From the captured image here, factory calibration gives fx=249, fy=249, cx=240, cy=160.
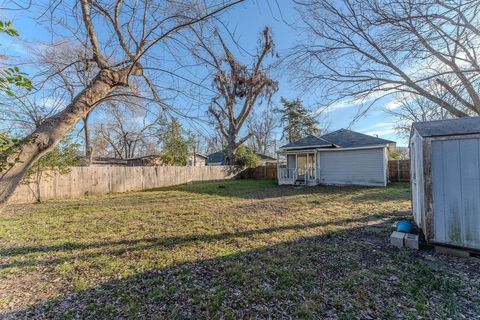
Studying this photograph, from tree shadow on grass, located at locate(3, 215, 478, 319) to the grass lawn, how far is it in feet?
0.04

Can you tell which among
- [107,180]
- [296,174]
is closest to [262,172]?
[296,174]

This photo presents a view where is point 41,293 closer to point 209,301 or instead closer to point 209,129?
point 209,301

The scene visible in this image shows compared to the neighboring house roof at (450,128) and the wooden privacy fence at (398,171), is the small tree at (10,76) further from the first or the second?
the wooden privacy fence at (398,171)

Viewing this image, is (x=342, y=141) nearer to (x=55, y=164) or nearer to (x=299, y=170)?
(x=299, y=170)

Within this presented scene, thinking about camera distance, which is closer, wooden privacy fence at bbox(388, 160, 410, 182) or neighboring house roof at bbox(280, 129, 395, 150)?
neighboring house roof at bbox(280, 129, 395, 150)

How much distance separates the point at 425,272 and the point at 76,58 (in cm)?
482

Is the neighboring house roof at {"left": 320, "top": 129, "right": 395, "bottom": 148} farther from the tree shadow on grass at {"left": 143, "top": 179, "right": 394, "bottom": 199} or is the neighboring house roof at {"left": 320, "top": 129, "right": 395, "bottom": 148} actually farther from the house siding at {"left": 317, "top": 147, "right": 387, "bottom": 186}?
the tree shadow on grass at {"left": 143, "top": 179, "right": 394, "bottom": 199}

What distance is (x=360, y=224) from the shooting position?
539cm

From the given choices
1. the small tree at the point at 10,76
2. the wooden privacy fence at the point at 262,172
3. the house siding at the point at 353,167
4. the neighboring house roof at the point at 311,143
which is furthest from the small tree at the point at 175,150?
the small tree at the point at 10,76

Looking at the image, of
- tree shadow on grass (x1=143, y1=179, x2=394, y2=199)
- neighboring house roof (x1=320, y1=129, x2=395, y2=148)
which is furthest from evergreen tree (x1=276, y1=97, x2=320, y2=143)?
tree shadow on grass (x1=143, y1=179, x2=394, y2=199)

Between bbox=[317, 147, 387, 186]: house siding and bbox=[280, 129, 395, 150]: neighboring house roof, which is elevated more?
bbox=[280, 129, 395, 150]: neighboring house roof

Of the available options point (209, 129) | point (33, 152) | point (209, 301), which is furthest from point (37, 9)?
point (209, 301)

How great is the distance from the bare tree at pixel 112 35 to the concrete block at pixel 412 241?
4.18 meters

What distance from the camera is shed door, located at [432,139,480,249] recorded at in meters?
3.38
